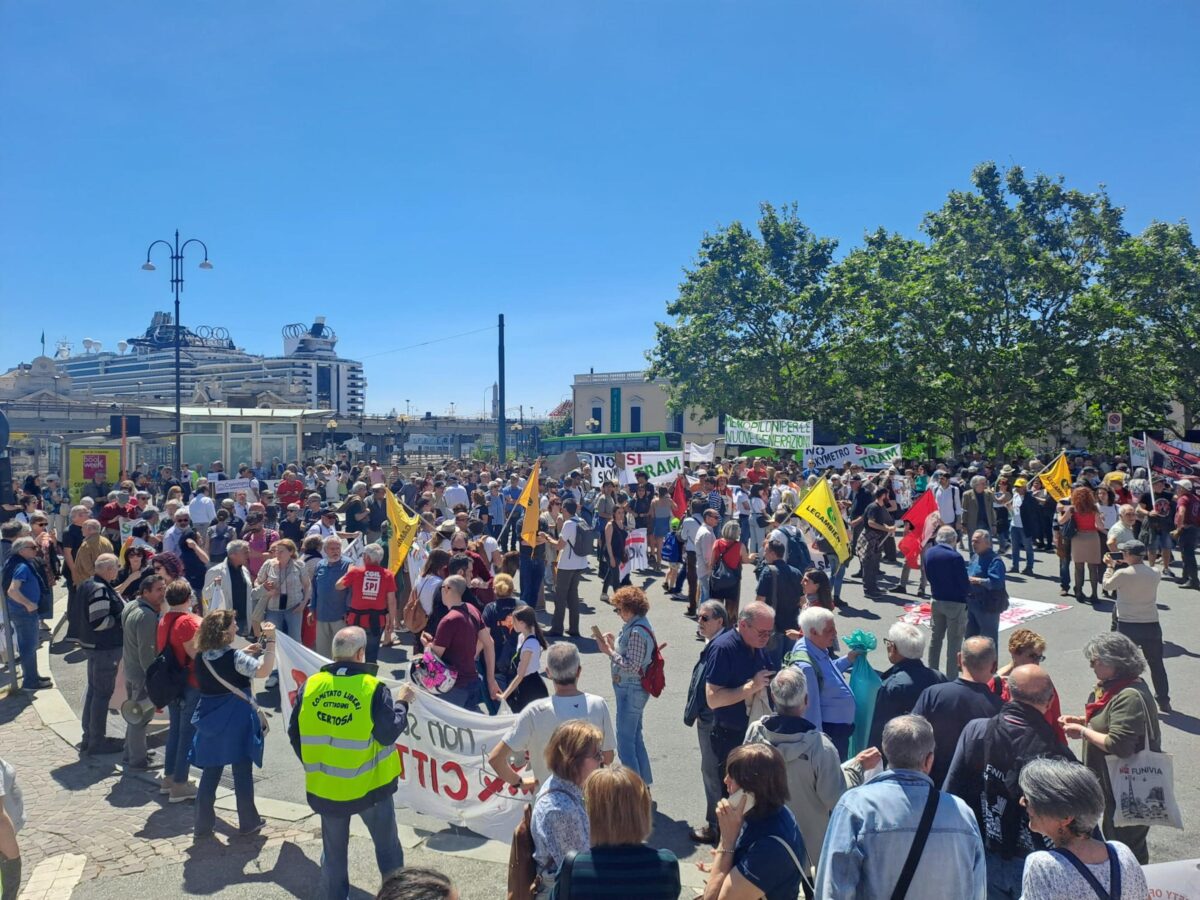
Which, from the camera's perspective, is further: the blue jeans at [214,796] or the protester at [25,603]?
the protester at [25,603]

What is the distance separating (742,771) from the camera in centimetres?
318

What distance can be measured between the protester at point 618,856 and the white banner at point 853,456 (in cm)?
2115

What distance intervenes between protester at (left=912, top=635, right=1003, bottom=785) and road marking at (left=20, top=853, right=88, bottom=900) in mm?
5053

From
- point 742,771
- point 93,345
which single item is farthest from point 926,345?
point 93,345

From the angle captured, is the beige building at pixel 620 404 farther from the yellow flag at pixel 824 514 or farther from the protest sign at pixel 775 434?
the yellow flag at pixel 824 514

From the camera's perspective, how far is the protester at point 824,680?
5.02 m

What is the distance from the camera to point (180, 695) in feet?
19.4

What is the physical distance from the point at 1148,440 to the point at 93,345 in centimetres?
21501

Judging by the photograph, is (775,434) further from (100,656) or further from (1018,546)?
(100,656)

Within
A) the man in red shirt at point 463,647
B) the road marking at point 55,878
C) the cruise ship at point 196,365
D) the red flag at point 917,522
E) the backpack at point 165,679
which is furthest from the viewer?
the cruise ship at point 196,365

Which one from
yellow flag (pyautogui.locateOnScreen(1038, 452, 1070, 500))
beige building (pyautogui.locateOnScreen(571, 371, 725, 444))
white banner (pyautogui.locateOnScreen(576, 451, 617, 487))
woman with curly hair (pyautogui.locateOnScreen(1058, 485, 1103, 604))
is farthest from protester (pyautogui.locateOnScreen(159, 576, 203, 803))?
beige building (pyautogui.locateOnScreen(571, 371, 725, 444))

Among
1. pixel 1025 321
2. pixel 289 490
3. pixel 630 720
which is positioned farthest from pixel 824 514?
pixel 1025 321

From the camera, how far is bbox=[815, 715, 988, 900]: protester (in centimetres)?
298

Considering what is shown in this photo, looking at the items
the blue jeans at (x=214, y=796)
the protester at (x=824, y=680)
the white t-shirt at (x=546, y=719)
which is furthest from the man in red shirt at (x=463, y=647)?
the protester at (x=824, y=680)
